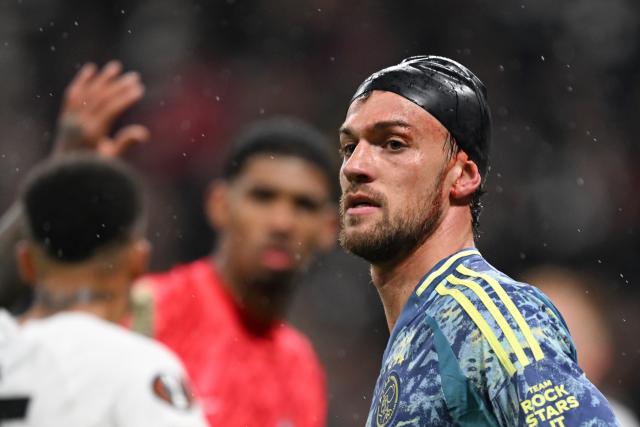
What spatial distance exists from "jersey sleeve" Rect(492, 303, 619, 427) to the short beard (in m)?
0.57

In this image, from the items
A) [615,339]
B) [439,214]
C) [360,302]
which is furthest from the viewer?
[360,302]

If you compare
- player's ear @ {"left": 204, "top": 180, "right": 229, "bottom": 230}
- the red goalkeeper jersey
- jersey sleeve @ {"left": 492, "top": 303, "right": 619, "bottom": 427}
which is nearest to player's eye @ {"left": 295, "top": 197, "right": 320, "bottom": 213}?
player's ear @ {"left": 204, "top": 180, "right": 229, "bottom": 230}

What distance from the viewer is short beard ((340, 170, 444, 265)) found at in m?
3.04

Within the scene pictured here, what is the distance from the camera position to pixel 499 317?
8.64ft

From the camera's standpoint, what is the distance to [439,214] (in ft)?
10.2

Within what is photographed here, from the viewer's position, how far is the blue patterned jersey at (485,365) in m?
2.49

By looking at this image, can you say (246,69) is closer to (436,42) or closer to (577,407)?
(436,42)

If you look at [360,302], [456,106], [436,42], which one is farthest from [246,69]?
[456,106]

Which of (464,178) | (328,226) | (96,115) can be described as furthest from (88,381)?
(328,226)

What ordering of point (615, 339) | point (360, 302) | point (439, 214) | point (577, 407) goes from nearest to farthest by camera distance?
1. point (577, 407)
2. point (439, 214)
3. point (615, 339)
4. point (360, 302)

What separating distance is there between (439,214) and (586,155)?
8817mm

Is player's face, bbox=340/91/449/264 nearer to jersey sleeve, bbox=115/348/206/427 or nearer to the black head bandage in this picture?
the black head bandage

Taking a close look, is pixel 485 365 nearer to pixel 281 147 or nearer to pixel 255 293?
pixel 255 293

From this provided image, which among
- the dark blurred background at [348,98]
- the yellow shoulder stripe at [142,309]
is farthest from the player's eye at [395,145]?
the dark blurred background at [348,98]
